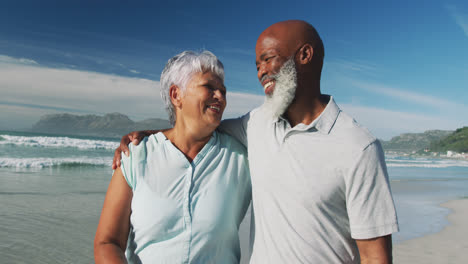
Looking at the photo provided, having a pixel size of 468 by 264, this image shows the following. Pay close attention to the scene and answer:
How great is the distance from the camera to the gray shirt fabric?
1.61 meters

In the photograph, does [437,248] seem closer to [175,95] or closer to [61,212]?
[175,95]

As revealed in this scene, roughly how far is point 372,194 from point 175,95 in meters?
1.34

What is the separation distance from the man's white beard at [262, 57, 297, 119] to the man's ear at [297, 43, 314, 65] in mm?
52

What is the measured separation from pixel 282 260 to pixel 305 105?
846 mm

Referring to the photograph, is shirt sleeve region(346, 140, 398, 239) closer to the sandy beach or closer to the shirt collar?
the shirt collar

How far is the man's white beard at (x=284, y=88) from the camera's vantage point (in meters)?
1.94

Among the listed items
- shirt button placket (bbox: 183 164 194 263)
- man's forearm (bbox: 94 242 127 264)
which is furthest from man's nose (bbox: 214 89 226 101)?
man's forearm (bbox: 94 242 127 264)

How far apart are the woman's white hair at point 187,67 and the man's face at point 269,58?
0.29 meters

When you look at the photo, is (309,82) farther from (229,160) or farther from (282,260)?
(282,260)

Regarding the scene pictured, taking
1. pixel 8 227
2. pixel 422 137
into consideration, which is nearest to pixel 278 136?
pixel 8 227

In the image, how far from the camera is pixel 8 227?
5832mm

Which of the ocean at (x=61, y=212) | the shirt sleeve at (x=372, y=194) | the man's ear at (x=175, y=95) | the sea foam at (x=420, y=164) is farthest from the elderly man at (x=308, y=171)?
the sea foam at (x=420, y=164)

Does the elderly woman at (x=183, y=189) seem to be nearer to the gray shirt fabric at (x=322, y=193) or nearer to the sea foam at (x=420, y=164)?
the gray shirt fabric at (x=322, y=193)

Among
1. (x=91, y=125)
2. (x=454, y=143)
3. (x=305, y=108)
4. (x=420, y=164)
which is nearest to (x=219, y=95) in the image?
(x=305, y=108)
